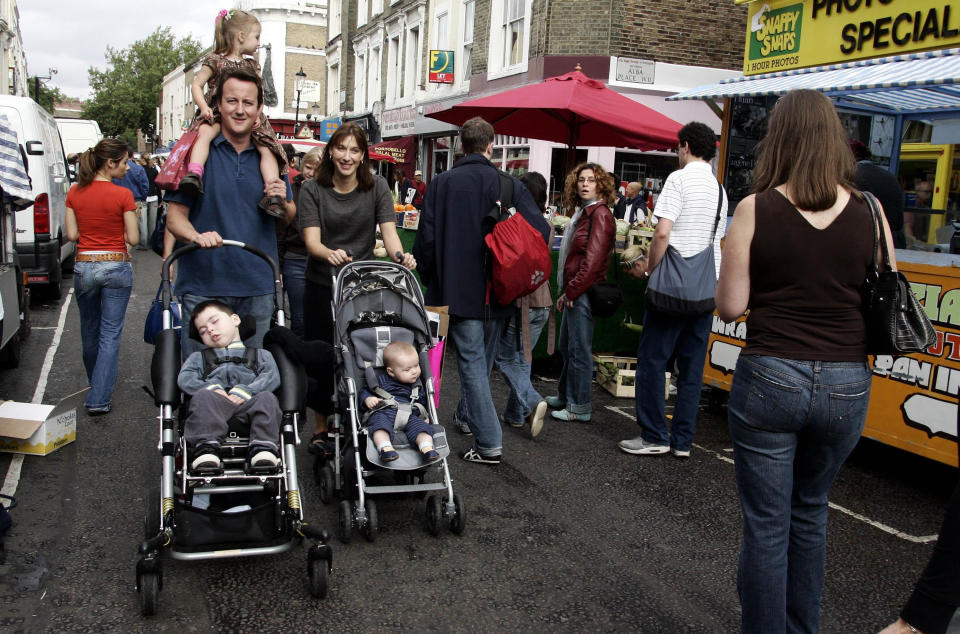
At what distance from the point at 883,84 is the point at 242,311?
16.7 feet

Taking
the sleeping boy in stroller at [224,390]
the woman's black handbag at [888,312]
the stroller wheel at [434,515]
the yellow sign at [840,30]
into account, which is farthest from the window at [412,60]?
the woman's black handbag at [888,312]

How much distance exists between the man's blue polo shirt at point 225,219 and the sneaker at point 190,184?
0.12 m

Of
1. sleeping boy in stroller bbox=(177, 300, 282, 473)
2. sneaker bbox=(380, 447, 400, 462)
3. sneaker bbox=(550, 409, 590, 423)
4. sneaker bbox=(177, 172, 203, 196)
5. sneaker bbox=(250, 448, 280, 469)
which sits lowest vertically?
sneaker bbox=(550, 409, 590, 423)

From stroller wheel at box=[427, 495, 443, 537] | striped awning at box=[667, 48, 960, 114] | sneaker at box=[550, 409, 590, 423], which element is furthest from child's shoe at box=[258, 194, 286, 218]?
striped awning at box=[667, 48, 960, 114]

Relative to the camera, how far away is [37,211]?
400 inches

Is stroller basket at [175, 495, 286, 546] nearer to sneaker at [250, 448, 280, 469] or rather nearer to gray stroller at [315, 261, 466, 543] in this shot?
sneaker at [250, 448, 280, 469]

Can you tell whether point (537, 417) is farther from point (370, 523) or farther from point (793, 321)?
point (793, 321)

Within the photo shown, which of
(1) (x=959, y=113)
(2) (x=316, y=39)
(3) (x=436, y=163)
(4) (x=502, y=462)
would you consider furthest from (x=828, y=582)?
(2) (x=316, y=39)

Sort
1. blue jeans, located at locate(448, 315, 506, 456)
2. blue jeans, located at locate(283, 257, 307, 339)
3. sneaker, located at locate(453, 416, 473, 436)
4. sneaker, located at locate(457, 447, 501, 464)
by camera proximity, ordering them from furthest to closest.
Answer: sneaker, located at locate(453, 416, 473, 436)
blue jeans, located at locate(283, 257, 307, 339)
sneaker, located at locate(457, 447, 501, 464)
blue jeans, located at locate(448, 315, 506, 456)

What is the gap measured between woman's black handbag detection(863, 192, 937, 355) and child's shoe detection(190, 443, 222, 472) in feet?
8.78

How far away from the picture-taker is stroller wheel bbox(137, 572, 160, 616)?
10.6ft

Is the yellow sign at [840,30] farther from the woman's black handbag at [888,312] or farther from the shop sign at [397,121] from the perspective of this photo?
the shop sign at [397,121]

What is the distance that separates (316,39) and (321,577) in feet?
168

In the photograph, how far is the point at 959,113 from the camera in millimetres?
7941
